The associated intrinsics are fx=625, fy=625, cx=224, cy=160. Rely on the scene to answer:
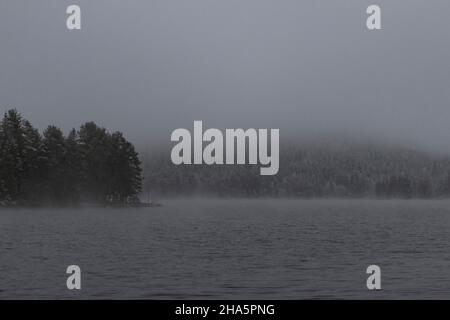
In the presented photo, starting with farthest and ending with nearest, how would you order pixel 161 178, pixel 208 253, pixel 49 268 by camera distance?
pixel 161 178, pixel 208 253, pixel 49 268

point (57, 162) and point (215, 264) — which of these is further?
point (57, 162)

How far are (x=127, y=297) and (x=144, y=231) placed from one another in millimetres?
53074

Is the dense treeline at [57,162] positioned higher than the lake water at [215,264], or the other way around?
the dense treeline at [57,162]

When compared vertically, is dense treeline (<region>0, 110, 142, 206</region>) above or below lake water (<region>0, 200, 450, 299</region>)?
above

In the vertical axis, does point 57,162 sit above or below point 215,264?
above

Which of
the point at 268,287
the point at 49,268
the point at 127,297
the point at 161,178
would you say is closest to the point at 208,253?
the point at 49,268

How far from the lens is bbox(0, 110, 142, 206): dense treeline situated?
402ft

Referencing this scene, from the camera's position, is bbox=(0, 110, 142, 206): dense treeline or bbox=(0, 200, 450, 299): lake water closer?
bbox=(0, 200, 450, 299): lake water

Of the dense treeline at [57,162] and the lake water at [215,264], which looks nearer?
the lake water at [215,264]

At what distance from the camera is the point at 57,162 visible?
12481 cm

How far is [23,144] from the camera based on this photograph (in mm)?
124812

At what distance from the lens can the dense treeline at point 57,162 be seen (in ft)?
402
